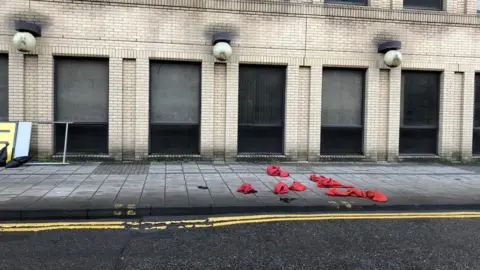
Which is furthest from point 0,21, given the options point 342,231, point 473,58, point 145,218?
point 473,58

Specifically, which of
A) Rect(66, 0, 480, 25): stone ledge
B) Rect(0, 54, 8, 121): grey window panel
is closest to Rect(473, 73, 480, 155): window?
Rect(66, 0, 480, 25): stone ledge

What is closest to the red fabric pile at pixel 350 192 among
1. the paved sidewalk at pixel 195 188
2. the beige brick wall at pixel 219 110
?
the paved sidewalk at pixel 195 188

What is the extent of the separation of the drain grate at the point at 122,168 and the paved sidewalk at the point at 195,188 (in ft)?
0.08

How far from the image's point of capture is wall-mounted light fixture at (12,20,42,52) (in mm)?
9094

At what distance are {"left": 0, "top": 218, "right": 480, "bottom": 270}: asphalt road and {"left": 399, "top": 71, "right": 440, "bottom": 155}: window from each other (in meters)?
6.74

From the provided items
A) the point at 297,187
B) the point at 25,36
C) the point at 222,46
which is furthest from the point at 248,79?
the point at 25,36

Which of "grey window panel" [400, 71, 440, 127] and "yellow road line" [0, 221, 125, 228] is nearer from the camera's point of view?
"yellow road line" [0, 221, 125, 228]

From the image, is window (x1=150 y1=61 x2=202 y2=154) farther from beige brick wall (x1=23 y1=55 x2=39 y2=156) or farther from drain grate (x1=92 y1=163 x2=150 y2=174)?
beige brick wall (x1=23 y1=55 x2=39 y2=156)

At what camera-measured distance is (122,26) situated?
32.8 ft

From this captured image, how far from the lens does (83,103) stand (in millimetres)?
10195

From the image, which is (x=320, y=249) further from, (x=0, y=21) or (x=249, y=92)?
(x=0, y=21)

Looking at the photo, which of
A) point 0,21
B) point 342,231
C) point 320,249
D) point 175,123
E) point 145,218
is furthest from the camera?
point 175,123

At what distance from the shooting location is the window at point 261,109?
35.4 feet

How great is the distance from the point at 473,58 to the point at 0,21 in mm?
13887
